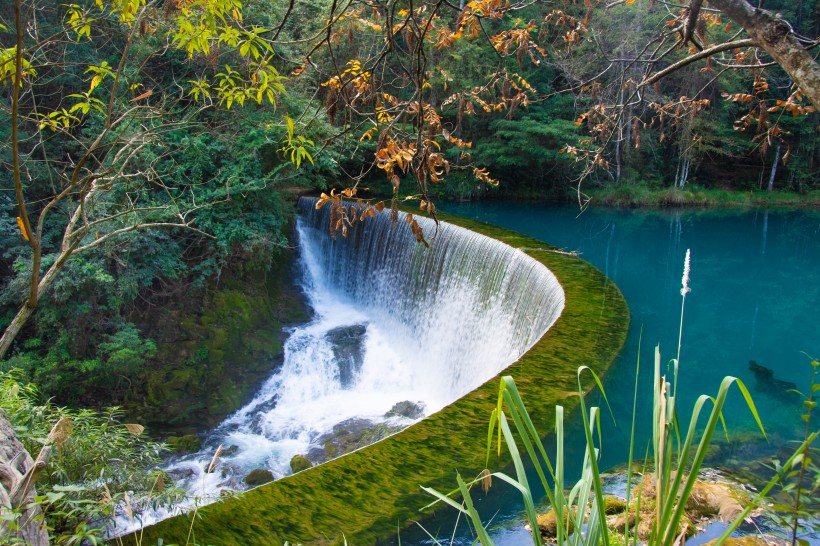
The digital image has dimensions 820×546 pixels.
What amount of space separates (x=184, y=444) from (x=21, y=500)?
5723mm

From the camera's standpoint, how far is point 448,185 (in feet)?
54.4

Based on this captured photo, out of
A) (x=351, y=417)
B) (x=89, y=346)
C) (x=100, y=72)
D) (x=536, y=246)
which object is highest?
(x=100, y=72)

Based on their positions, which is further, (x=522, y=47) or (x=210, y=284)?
(x=210, y=284)

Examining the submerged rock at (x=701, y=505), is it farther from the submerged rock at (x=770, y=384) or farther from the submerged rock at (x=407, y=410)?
the submerged rock at (x=407, y=410)

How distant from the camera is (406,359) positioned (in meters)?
8.91

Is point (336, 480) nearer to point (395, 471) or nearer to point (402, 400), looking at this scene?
point (395, 471)

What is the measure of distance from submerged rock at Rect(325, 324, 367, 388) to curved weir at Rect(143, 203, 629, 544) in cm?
3

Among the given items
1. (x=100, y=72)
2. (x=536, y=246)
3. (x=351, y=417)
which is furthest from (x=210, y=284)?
(x=100, y=72)

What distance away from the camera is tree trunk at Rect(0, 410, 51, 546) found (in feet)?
5.42

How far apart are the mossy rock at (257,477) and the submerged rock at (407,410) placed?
1829 millimetres

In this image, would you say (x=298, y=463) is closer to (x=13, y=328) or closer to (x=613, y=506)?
(x=13, y=328)

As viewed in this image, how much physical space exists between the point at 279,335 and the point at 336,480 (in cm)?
661

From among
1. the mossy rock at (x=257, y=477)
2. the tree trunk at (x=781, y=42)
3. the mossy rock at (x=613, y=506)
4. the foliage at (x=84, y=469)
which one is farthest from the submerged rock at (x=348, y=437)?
the tree trunk at (x=781, y=42)

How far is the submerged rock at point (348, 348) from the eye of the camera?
880 cm
